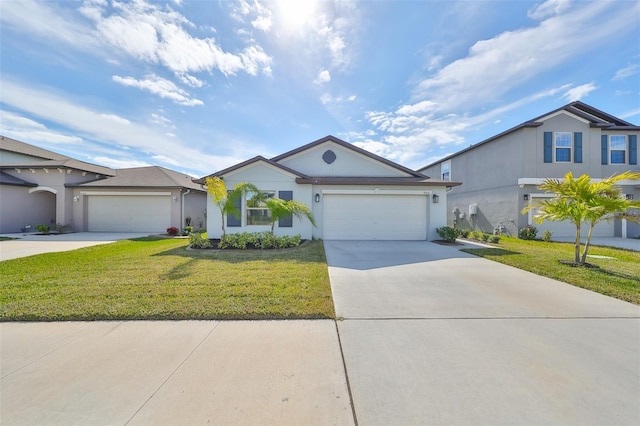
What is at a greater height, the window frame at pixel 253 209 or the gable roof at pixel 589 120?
the gable roof at pixel 589 120

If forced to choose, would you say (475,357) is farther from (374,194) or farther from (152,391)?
(374,194)

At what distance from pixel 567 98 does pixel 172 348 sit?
19.9m

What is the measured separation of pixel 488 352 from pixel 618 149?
19.2m

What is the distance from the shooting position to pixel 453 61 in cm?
1044

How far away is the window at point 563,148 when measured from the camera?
1295 centimetres

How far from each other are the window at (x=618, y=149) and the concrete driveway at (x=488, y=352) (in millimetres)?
14855

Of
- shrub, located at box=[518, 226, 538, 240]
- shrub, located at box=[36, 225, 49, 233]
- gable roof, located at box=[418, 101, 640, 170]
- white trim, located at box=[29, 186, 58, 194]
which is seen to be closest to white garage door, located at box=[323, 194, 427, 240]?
shrub, located at box=[518, 226, 538, 240]

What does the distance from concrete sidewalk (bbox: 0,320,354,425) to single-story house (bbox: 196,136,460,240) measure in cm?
782

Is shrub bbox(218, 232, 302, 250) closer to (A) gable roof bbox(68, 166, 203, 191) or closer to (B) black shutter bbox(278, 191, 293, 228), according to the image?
(B) black shutter bbox(278, 191, 293, 228)

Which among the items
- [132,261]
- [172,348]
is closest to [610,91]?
[172,348]

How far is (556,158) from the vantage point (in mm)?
12984

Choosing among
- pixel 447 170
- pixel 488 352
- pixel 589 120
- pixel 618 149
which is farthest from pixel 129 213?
pixel 618 149

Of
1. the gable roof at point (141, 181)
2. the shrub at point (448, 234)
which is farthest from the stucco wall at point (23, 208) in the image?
the shrub at point (448, 234)

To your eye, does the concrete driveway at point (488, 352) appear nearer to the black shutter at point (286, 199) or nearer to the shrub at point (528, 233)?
the black shutter at point (286, 199)
